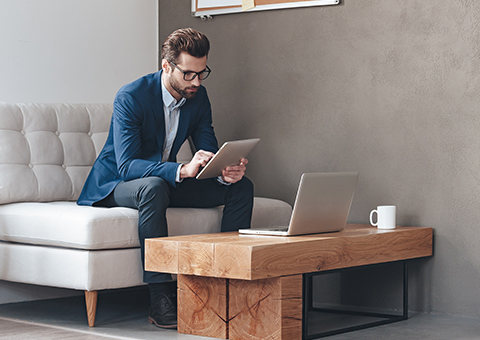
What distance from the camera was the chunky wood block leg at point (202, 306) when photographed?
2.38 metres

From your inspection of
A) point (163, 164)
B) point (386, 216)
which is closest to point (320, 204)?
point (386, 216)

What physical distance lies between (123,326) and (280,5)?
1.76 metres

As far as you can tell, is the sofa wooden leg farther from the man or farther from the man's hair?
the man's hair

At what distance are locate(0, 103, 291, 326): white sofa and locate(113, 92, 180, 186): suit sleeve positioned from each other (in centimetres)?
17

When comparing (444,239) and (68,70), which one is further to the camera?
(68,70)

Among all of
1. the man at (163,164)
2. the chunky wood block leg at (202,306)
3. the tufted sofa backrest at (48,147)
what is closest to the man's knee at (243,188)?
the man at (163,164)

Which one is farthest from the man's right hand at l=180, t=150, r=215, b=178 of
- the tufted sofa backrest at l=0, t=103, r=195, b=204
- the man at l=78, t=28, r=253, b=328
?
the tufted sofa backrest at l=0, t=103, r=195, b=204

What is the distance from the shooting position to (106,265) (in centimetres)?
252

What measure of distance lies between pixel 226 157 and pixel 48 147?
38.1 inches

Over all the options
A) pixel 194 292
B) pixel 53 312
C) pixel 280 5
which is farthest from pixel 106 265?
pixel 280 5

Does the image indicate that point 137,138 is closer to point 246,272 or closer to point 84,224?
point 84,224

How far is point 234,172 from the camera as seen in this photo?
2.77 meters

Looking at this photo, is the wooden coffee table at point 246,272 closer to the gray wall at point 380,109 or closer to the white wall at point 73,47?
the gray wall at point 380,109

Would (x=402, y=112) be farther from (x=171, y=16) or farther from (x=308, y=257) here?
(x=171, y=16)
